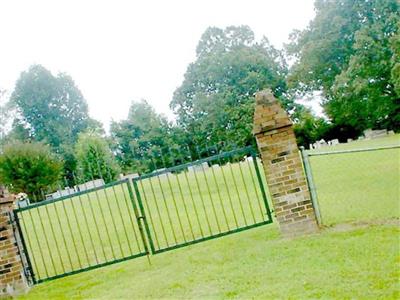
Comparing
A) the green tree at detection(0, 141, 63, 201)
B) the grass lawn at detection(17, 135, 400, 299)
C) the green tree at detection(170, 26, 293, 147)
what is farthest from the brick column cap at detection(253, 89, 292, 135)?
the green tree at detection(170, 26, 293, 147)

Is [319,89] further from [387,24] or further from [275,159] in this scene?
[275,159]

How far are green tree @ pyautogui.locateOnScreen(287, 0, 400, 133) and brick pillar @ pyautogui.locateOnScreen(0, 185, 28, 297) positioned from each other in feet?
82.9

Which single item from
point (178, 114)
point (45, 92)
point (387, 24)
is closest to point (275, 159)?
point (387, 24)

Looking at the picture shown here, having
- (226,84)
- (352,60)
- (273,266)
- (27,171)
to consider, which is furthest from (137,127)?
(273,266)

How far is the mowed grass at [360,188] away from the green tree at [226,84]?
25249 mm

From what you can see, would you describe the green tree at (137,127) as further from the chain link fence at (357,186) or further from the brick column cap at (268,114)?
the brick column cap at (268,114)

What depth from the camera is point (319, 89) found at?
36.8 meters

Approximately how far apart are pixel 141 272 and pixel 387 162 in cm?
850

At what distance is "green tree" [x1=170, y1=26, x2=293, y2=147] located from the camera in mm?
39969

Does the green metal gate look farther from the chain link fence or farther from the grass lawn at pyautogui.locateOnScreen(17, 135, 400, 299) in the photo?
the chain link fence

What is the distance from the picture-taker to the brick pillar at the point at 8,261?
6254 mm

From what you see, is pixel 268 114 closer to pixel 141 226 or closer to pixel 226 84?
pixel 141 226

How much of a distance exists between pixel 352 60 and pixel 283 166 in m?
26.1

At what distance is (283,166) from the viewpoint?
590 cm
